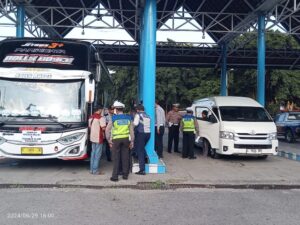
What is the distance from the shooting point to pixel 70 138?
35.6 ft

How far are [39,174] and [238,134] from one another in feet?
20.9

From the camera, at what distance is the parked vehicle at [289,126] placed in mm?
23562

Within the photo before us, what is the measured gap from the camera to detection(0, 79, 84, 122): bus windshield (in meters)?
10.9

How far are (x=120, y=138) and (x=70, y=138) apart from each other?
154 cm

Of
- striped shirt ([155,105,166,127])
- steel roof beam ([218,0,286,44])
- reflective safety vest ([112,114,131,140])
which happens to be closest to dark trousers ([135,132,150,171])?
reflective safety vest ([112,114,131,140])

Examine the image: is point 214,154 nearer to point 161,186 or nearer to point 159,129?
point 159,129

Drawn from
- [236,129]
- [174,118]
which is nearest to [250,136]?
[236,129]

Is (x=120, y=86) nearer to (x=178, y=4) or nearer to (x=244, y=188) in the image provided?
(x=178, y=4)

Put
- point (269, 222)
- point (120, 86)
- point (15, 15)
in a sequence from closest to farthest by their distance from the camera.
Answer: point (269, 222), point (15, 15), point (120, 86)

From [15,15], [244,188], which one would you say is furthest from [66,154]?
[15,15]

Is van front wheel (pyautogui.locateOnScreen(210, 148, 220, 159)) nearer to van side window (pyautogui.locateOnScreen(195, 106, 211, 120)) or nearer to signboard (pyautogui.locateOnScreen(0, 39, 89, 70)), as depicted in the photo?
van side window (pyautogui.locateOnScreen(195, 106, 211, 120))

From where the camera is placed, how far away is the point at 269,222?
6.63m

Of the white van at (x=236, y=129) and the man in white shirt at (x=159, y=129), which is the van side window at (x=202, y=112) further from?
the man in white shirt at (x=159, y=129)

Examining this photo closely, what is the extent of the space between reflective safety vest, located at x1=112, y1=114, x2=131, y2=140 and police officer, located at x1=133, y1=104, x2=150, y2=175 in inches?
26.5
